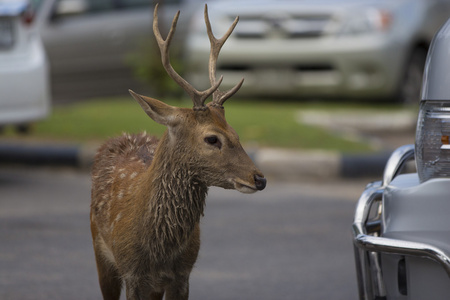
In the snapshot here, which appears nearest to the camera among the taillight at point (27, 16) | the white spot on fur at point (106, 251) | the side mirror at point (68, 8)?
the white spot on fur at point (106, 251)

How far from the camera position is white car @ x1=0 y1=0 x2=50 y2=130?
23.6ft

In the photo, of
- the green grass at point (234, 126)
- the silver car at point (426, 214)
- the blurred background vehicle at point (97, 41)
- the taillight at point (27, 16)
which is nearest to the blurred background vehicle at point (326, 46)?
the green grass at point (234, 126)

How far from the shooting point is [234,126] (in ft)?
29.2

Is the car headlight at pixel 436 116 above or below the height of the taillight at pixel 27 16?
below

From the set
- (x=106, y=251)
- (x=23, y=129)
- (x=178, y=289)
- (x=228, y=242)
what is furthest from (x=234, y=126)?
(x=178, y=289)

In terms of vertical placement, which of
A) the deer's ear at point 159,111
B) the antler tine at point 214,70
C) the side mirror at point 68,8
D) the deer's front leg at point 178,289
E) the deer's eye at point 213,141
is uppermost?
the side mirror at point 68,8

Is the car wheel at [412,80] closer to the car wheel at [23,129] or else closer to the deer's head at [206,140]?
the car wheel at [23,129]

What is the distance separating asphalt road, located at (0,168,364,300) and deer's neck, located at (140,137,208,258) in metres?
1.09

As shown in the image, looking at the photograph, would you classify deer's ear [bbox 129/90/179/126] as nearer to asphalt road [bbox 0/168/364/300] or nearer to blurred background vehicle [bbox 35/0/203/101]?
asphalt road [bbox 0/168/364/300]

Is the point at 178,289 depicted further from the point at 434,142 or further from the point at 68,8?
the point at 68,8

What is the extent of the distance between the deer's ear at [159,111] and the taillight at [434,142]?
3.20 ft

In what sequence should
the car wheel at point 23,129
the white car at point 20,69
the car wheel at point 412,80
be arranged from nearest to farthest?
the white car at point 20,69 → the car wheel at point 23,129 → the car wheel at point 412,80

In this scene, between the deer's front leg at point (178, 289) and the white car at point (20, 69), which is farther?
the white car at point (20, 69)

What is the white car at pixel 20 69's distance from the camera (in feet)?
23.6
